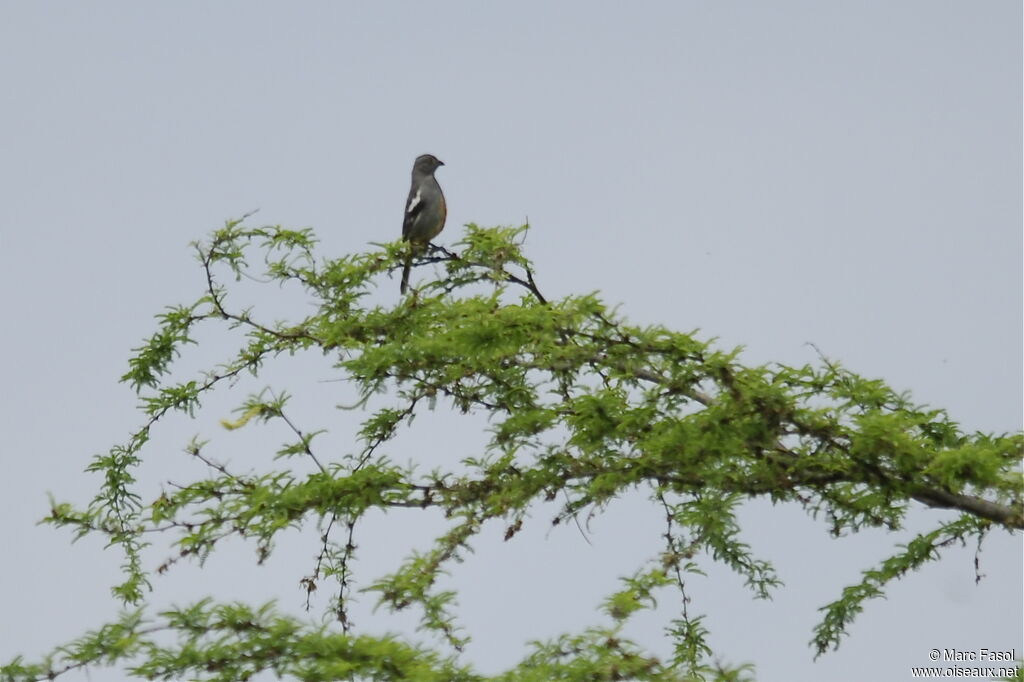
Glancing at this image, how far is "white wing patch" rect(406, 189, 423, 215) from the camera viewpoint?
13.0m

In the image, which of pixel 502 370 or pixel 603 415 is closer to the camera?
pixel 603 415

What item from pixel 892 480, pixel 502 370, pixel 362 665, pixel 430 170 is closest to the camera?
pixel 362 665

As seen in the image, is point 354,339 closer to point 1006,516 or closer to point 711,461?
point 711,461

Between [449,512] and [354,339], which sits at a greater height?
[354,339]

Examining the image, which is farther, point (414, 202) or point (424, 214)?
point (414, 202)

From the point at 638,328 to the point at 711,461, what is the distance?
873mm

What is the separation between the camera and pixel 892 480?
24.4 feet

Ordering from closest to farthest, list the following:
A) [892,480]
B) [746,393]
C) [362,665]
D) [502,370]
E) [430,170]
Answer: [362,665] < [746,393] < [892,480] < [502,370] < [430,170]

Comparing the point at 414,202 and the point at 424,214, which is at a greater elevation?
the point at 414,202

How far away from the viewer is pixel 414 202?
1305 cm

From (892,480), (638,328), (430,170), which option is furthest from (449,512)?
(430,170)

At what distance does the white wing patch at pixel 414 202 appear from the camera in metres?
13.0

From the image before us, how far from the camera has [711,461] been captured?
7.14 m

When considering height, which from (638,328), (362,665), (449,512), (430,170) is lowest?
(362,665)
